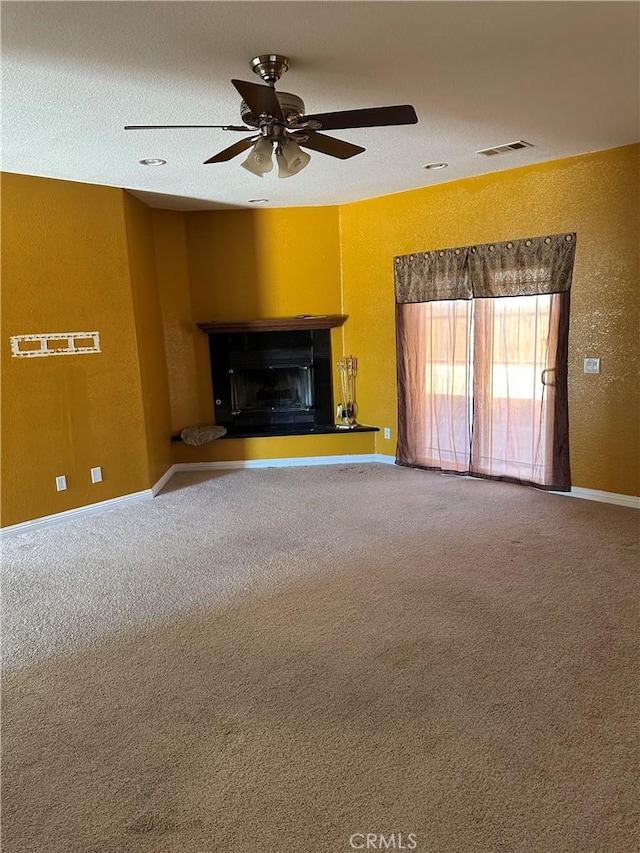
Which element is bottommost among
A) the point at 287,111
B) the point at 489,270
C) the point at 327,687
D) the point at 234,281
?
the point at 327,687

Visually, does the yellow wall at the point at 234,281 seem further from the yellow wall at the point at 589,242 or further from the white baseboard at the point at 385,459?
the yellow wall at the point at 589,242

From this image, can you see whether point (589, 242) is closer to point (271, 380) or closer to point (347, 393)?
point (347, 393)

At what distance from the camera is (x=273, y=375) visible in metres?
6.12

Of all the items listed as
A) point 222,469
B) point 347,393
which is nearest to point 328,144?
point 347,393

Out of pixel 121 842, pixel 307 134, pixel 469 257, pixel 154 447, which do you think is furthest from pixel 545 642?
pixel 154 447

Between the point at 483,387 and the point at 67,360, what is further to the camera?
the point at 483,387

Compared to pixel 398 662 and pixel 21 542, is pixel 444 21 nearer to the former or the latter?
pixel 398 662

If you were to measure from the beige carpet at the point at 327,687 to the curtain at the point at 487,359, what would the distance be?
79cm

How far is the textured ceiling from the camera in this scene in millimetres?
2160

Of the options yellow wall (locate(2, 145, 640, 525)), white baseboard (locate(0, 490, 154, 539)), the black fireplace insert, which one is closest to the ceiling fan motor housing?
yellow wall (locate(2, 145, 640, 525))

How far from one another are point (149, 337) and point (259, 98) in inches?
137

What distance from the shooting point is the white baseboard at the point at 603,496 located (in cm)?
437

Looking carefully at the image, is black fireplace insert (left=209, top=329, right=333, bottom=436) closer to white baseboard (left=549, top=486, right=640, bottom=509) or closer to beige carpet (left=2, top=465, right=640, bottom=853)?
beige carpet (left=2, top=465, right=640, bottom=853)

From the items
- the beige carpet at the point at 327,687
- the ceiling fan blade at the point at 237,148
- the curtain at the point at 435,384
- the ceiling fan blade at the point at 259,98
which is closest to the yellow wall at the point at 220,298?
the curtain at the point at 435,384
